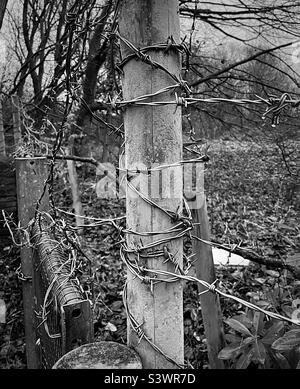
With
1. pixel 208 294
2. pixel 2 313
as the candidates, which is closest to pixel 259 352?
pixel 208 294

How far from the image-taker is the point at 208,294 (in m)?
2.00

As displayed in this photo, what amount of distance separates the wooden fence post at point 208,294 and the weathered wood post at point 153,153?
2.59 ft

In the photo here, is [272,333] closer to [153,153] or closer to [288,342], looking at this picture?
[288,342]

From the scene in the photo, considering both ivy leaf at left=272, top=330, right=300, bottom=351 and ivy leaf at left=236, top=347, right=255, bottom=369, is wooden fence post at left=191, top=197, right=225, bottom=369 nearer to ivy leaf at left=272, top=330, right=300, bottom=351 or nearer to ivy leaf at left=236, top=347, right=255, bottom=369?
ivy leaf at left=236, top=347, right=255, bottom=369

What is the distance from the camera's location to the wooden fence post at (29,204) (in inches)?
89.7

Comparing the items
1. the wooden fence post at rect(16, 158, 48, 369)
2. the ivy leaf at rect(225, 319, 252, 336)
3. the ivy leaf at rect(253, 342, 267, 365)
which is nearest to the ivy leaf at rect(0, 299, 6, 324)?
the wooden fence post at rect(16, 158, 48, 369)

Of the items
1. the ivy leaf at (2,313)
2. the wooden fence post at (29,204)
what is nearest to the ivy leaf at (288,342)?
the wooden fence post at (29,204)

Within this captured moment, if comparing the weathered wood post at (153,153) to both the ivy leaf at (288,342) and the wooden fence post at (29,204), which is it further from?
the wooden fence post at (29,204)

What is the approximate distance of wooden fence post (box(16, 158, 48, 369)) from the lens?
7.48 feet

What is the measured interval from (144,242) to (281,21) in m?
4.93

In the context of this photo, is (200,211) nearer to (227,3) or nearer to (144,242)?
(144,242)

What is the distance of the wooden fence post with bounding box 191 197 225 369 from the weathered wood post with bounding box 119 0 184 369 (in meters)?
0.79

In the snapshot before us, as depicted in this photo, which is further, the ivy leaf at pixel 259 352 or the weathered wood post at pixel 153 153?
the ivy leaf at pixel 259 352

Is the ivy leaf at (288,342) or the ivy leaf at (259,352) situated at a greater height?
the ivy leaf at (288,342)
